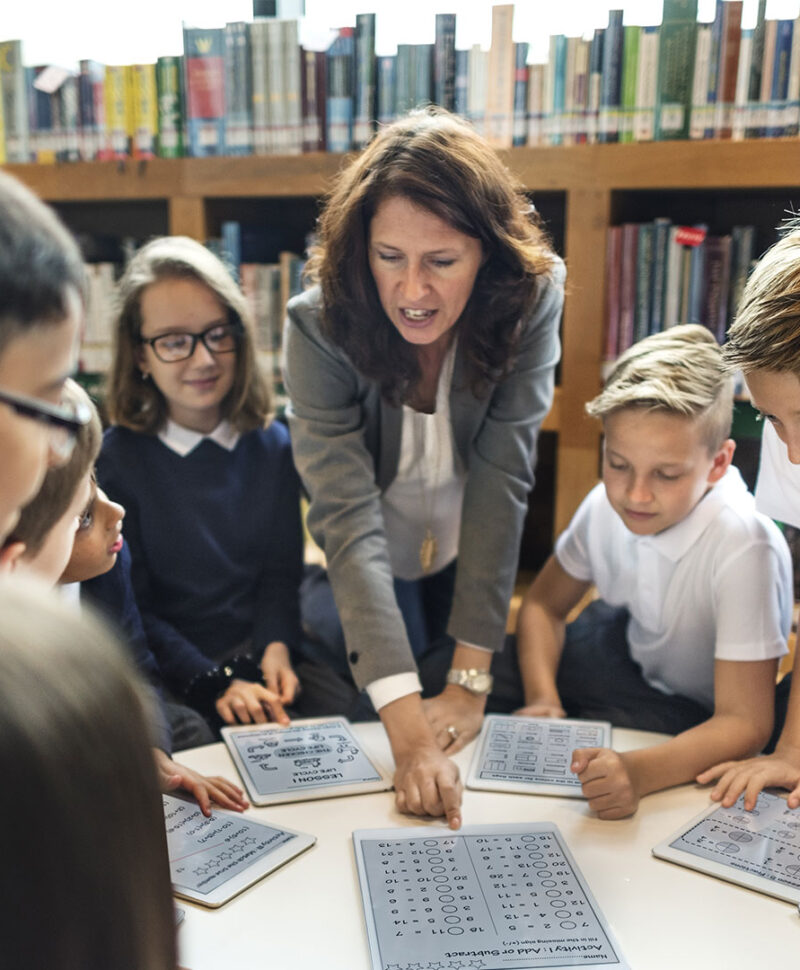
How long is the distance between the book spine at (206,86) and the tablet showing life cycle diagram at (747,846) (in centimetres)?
163

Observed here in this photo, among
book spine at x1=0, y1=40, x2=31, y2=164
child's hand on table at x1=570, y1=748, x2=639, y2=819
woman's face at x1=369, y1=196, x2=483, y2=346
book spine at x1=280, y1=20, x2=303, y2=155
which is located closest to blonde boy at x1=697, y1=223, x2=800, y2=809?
child's hand on table at x1=570, y1=748, x2=639, y2=819

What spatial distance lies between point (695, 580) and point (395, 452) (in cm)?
48

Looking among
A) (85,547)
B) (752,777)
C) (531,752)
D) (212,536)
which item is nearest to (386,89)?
(212,536)

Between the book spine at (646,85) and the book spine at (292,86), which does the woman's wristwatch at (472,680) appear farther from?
the book spine at (292,86)

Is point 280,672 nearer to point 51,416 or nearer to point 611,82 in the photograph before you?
point 51,416

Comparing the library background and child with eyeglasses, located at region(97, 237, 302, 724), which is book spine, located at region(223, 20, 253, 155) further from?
child with eyeglasses, located at region(97, 237, 302, 724)

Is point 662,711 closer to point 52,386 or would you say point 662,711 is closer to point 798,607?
point 798,607

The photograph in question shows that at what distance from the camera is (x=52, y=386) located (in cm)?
61

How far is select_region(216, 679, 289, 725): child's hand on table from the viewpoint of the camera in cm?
132

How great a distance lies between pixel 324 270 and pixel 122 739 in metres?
0.99

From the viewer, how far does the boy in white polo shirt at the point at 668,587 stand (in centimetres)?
123

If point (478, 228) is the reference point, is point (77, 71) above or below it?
above

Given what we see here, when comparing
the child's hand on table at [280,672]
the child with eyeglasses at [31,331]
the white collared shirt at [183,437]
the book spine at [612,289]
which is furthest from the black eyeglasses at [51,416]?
the book spine at [612,289]

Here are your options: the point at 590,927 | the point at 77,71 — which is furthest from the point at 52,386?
the point at 77,71
